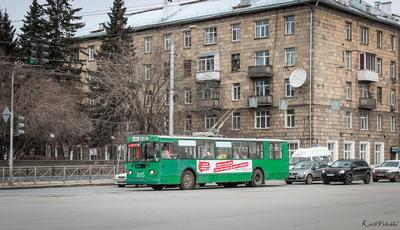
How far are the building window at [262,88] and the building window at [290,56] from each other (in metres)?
3.19

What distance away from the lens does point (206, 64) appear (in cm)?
7394

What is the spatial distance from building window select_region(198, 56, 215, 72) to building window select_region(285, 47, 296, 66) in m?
9.06

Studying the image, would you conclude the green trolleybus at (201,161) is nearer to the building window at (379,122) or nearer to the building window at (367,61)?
the building window at (367,61)

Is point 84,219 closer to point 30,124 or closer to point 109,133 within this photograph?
point 30,124

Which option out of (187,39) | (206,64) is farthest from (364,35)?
(187,39)

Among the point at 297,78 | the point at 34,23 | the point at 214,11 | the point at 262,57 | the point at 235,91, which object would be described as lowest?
the point at 235,91

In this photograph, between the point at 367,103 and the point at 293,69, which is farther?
the point at 367,103

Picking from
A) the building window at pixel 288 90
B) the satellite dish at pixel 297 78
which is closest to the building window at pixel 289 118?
the building window at pixel 288 90

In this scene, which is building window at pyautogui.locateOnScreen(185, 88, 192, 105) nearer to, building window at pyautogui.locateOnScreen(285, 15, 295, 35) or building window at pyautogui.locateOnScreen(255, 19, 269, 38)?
building window at pyautogui.locateOnScreen(255, 19, 269, 38)

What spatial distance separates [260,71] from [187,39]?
1133 cm

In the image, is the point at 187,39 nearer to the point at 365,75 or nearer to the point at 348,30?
the point at 348,30

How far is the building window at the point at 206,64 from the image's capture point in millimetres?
73400

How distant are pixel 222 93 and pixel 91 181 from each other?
32.6 metres

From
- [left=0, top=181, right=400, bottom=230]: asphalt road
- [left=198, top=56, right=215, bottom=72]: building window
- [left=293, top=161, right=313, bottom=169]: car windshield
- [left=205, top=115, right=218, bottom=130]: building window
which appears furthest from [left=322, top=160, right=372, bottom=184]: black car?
[left=198, top=56, right=215, bottom=72]: building window
